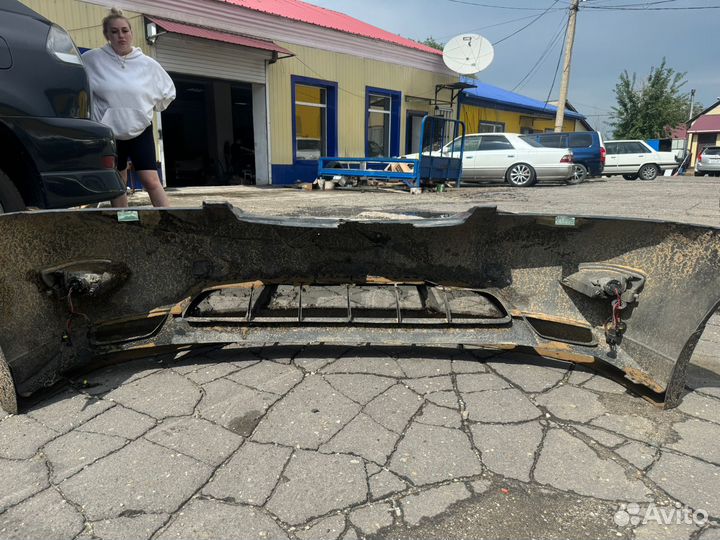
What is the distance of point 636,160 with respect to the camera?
20.5 meters

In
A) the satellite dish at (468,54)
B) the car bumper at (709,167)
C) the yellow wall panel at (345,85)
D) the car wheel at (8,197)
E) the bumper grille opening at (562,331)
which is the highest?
the satellite dish at (468,54)

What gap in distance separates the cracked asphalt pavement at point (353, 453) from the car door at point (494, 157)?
1258 cm

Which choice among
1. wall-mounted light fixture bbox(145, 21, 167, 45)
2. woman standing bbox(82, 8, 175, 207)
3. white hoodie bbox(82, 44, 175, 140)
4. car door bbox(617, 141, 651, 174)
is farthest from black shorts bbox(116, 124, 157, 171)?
car door bbox(617, 141, 651, 174)

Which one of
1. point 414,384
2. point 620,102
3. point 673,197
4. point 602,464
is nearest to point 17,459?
point 414,384

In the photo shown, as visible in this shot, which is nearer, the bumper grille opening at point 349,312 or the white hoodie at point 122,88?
the bumper grille opening at point 349,312

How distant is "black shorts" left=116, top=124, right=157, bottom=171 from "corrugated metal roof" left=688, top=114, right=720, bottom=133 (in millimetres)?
49175

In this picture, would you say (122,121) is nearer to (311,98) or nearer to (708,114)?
(311,98)

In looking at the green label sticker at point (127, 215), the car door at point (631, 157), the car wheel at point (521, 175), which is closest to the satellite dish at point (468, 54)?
the car wheel at point (521, 175)

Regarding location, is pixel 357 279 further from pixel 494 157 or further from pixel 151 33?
pixel 494 157

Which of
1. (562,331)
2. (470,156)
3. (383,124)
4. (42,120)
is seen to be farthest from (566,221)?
(383,124)

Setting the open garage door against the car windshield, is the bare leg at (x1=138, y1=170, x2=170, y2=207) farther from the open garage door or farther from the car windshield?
the car windshield

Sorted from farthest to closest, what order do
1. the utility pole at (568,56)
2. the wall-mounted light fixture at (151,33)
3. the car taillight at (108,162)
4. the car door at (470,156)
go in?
1. the utility pole at (568,56)
2. the car door at (470,156)
3. the wall-mounted light fixture at (151,33)
4. the car taillight at (108,162)

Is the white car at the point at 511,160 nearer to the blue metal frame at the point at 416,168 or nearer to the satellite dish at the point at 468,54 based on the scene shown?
the blue metal frame at the point at 416,168

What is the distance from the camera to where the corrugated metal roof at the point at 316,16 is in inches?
515
